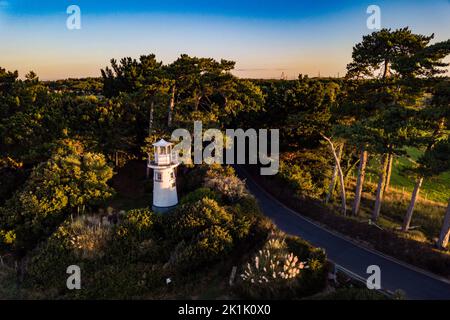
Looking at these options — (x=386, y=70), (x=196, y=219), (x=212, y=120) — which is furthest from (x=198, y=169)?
(x=386, y=70)

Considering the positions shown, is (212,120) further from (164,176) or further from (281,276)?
(281,276)

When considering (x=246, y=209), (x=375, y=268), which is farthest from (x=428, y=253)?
(x=246, y=209)

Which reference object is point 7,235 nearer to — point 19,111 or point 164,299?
point 164,299

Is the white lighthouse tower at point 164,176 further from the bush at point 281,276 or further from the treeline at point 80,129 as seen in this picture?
the bush at point 281,276

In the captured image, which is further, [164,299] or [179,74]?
[179,74]

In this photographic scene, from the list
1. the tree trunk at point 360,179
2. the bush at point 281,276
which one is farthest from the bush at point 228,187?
the tree trunk at point 360,179
